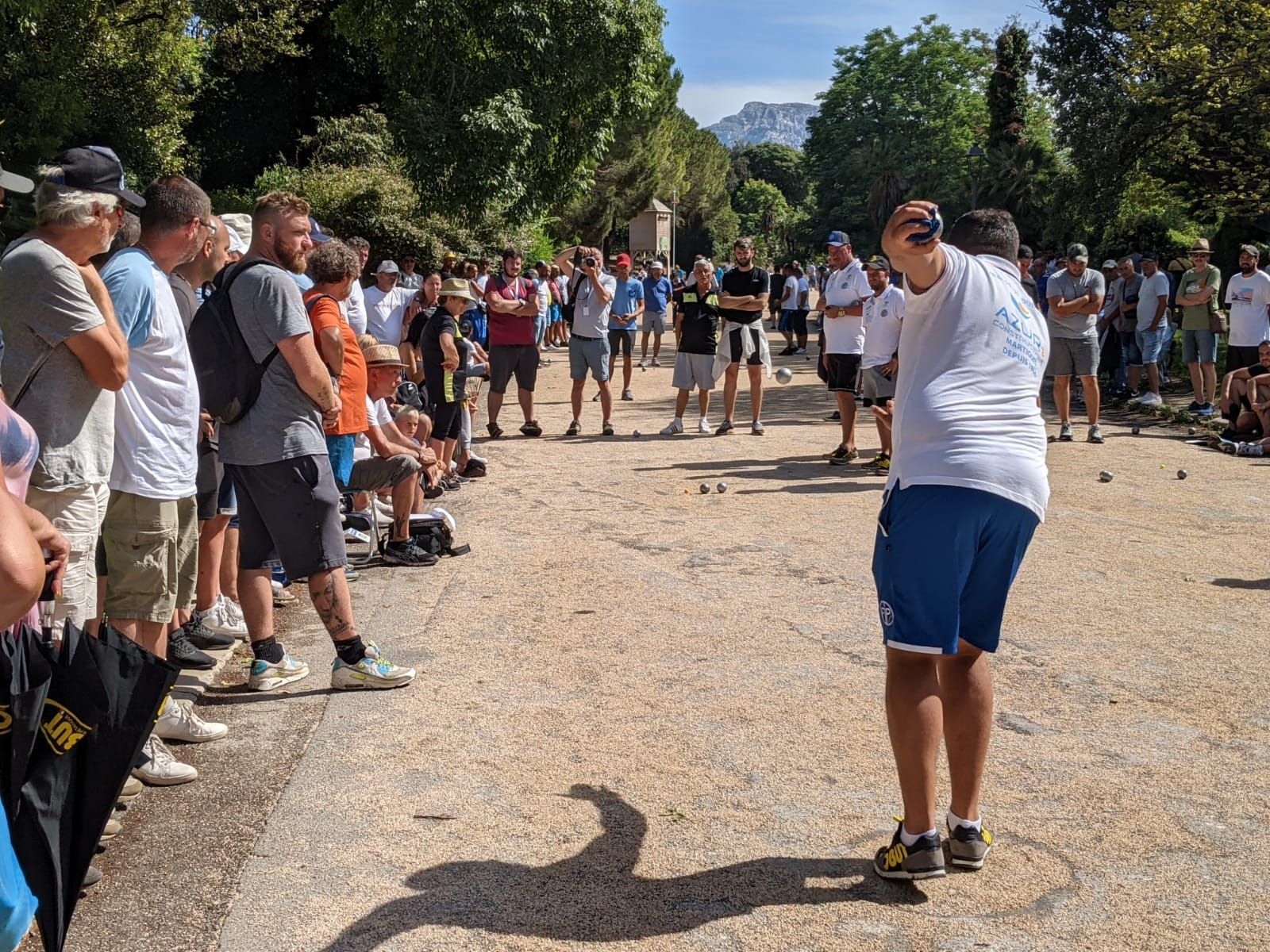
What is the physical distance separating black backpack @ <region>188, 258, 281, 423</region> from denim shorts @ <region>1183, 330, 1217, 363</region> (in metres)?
13.2

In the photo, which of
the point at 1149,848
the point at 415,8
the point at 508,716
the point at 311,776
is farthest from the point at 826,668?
the point at 415,8

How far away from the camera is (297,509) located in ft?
16.6

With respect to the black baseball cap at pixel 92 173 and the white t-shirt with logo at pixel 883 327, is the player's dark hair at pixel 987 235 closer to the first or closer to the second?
the black baseball cap at pixel 92 173

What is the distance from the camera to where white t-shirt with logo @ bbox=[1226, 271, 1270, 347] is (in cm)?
1361

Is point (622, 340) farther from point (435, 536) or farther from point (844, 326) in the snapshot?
point (435, 536)

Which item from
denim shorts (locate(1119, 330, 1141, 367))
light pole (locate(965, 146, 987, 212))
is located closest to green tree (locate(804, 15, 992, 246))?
light pole (locate(965, 146, 987, 212))

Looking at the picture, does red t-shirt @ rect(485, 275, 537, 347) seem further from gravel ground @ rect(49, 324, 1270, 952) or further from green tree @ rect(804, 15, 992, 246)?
green tree @ rect(804, 15, 992, 246)

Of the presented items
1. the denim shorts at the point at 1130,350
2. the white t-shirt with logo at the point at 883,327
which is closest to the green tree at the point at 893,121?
the denim shorts at the point at 1130,350

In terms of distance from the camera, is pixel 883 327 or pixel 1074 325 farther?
pixel 1074 325

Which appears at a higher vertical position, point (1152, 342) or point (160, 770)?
point (1152, 342)

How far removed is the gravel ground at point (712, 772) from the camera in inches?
135

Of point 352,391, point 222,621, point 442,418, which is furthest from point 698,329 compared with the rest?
point 222,621

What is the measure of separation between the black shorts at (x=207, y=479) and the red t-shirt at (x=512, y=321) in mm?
7211

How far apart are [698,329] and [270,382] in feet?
28.7
